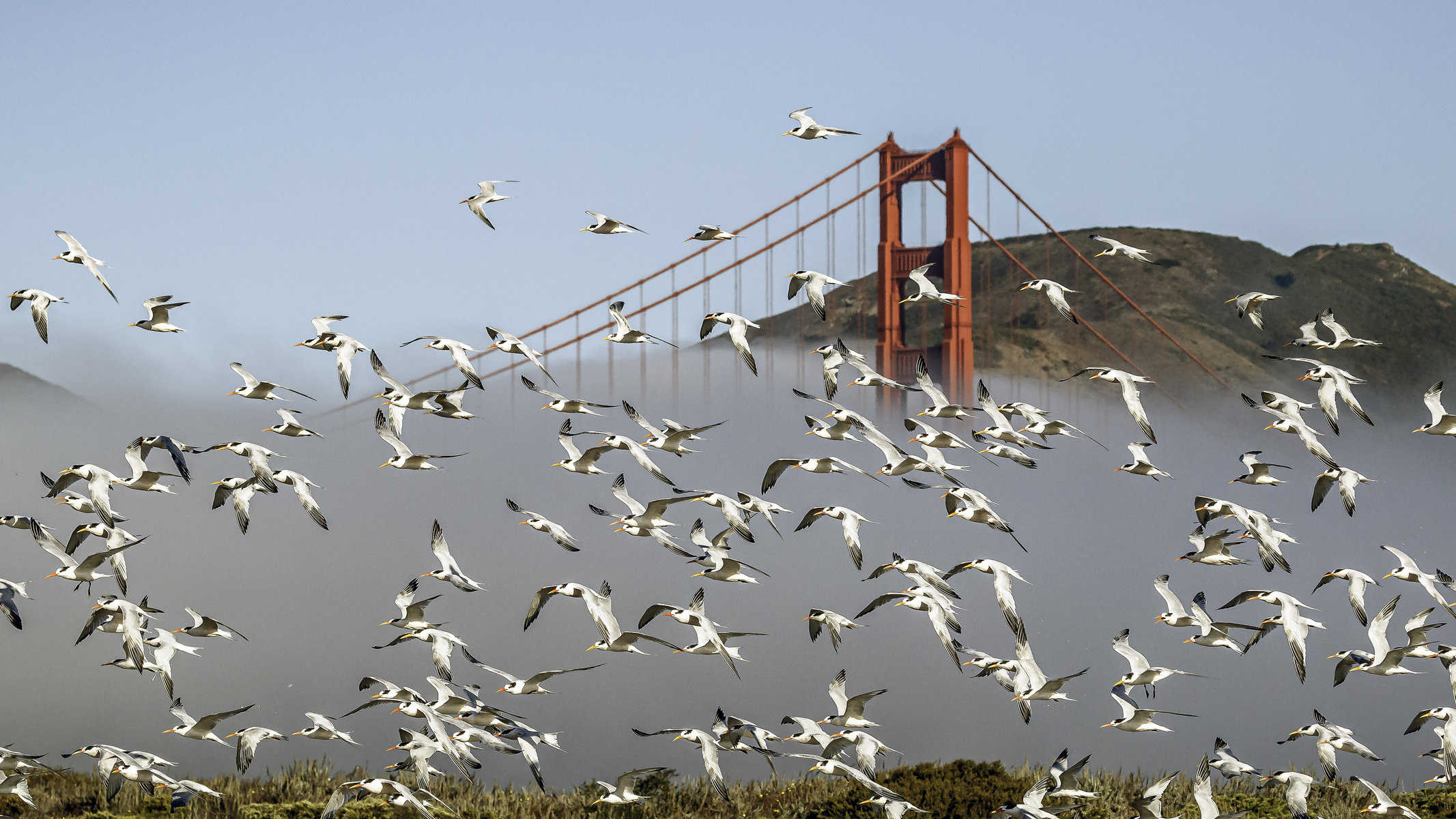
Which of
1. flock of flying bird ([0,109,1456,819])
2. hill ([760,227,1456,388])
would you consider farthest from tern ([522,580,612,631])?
hill ([760,227,1456,388])

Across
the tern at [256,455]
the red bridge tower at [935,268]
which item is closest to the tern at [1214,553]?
the tern at [256,455]

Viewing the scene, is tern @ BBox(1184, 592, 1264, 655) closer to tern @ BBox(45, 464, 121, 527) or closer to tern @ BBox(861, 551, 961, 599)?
tern @ BBox(861, 551, 961, 599)

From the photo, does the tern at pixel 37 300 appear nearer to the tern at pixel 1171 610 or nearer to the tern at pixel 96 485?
the tern at pixel 96 485

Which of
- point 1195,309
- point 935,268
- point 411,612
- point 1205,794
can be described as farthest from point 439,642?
point 1195,309

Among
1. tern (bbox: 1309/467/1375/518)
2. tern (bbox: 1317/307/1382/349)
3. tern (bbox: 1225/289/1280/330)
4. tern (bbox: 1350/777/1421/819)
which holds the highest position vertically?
tern (bbox: 1225/289/1280/330)

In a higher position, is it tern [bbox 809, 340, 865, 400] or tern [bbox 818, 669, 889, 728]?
tern [bbox 809, 340, 865, 400]

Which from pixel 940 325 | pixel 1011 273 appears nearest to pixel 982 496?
pixel 940 325
